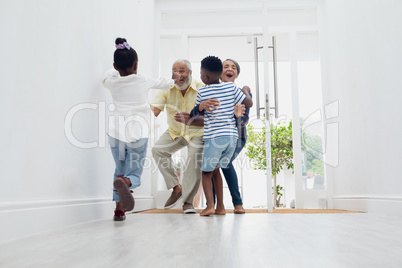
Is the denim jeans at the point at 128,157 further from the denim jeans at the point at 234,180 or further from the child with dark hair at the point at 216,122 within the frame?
the denim jeans at the point at 234,180

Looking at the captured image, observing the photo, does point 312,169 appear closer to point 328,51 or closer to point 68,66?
point 328,51

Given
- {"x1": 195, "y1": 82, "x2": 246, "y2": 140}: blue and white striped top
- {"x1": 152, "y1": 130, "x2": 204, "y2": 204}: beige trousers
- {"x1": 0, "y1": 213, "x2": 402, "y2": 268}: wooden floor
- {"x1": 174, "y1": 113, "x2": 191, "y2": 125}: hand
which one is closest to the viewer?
{"x1": 0, "y1": 213, "x2": 402, "y2": 268}: wooden floor

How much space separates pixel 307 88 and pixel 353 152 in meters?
1.10

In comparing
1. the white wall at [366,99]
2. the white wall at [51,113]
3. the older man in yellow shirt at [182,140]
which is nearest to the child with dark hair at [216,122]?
the older man in yellow shirt at [182,140]

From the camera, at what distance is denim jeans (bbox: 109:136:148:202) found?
2.01 m

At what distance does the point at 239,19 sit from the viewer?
4266 mm

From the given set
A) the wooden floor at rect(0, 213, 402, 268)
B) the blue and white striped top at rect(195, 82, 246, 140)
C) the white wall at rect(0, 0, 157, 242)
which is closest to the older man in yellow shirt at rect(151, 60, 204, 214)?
the blue and white striped top at rect(195, 82, 246, 140)

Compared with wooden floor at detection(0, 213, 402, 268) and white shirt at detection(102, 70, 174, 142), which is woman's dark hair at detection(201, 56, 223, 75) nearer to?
white shirt at detection(102, 70, 174, 142)

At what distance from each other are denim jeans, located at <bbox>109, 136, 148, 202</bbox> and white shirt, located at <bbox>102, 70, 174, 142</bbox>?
3 cm

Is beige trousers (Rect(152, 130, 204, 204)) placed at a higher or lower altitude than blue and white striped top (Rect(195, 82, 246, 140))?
lower

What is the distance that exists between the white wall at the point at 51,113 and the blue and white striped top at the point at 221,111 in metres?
0.66

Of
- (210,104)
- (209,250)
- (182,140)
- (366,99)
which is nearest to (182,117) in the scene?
(210,104)

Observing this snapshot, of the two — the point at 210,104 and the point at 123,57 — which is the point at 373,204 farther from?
the point at 123,57

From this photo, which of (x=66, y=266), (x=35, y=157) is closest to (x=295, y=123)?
(x=35, y=157)
